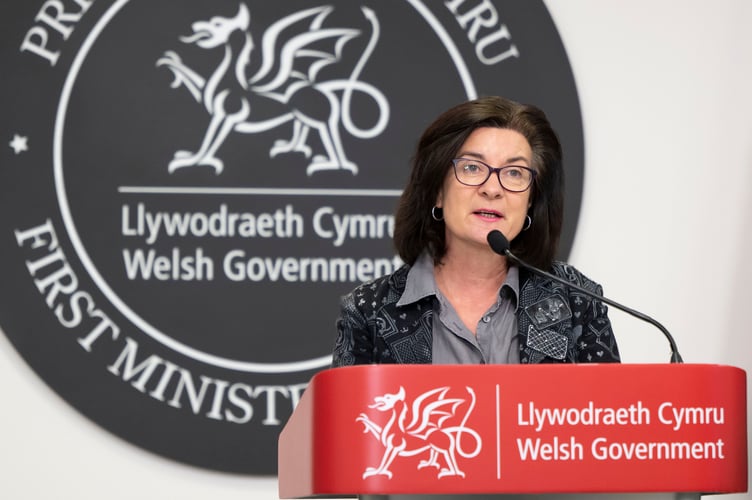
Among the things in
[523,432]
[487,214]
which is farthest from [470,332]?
[523,432]

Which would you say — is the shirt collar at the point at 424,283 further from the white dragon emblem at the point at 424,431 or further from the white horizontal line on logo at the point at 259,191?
the white horizontal line on logo at the point at 259,191

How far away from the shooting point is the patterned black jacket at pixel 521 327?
1965 millimetres

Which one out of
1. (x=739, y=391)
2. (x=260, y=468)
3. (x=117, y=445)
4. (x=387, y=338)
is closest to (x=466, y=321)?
(x=387, y=338)

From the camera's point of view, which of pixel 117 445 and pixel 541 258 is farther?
pixel 117 445

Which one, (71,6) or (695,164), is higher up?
(71,6)

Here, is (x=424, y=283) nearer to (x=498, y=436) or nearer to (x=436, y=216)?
(x=436, y=216)

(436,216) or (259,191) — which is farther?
(259,191)

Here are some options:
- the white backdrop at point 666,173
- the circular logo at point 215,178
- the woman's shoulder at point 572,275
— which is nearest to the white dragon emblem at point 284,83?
the circular logo at point 215,178

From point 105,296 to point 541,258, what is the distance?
147 cm

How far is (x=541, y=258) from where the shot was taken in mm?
2090

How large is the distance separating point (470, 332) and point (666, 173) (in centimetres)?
144

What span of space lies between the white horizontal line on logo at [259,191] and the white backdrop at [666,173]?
61 centimetres

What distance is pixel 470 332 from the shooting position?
2.01 metres

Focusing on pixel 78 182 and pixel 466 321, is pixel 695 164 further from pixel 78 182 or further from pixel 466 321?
pixel 78 182
